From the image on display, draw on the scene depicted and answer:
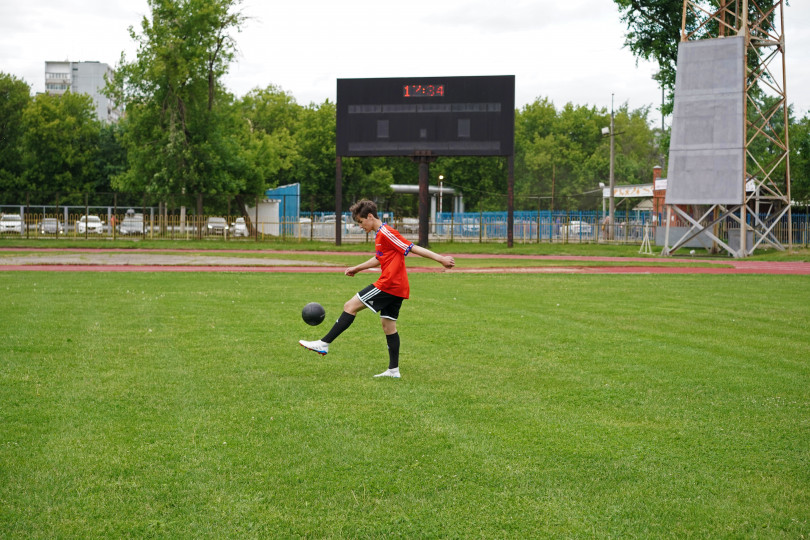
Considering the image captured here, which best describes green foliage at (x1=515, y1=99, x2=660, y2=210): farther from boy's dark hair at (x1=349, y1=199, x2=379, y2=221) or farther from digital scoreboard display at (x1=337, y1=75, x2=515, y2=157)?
boy's dark hair at (x1=349, y1=199, x2=379, y2=221)

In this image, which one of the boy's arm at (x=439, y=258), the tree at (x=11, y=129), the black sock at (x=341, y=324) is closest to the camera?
the boy's arm at (x=439, y=258)

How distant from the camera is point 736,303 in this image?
53.1 ft

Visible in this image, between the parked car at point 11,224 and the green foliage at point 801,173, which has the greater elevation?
the green foliage at point 801,173

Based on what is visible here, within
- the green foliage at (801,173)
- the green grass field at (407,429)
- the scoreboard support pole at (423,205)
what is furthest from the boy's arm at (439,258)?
the green foliage at (801,173)

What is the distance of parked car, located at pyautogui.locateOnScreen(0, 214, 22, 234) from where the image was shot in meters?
48.3

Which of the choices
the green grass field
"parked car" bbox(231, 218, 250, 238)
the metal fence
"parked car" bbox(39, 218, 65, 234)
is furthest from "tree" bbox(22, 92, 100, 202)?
the green grass field

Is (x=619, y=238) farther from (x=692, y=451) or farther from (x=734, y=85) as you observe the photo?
(x=692, y=451)

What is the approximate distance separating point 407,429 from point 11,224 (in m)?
48.4

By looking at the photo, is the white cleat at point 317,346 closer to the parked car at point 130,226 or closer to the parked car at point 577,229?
the parked car at point 130,226

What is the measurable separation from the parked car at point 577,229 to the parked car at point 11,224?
3314 centimetres

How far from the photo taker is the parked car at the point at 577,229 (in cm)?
5244

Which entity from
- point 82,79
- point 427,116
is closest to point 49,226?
point 427,116

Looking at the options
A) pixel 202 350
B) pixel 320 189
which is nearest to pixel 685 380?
pixel 202 350

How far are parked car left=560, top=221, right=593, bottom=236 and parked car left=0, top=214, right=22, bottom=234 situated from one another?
33135 mm
